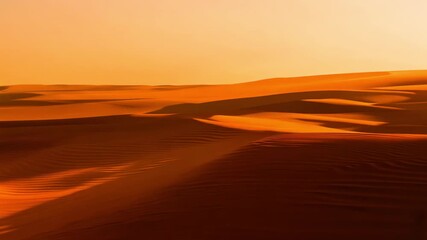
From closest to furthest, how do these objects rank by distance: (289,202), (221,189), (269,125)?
(289,202) → (221,189) → (269,125)

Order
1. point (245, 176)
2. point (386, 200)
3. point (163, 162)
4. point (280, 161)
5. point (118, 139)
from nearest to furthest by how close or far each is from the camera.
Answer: point (386, 200), point (245, 176), point (280, 161), point (163, 162), point (118, 139)

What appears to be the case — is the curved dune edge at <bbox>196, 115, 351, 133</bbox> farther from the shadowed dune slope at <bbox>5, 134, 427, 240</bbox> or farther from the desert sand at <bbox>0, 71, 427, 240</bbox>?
the shadowed dune slope at <bbox>5, 134, 427, 240</bbox>

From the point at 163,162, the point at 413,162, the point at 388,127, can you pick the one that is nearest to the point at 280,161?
the point at 413,162

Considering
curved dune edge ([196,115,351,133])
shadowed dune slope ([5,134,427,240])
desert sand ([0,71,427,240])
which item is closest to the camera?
shadowed dune slope ([5,134,427,240])

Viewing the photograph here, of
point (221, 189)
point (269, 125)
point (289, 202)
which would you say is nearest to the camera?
point (289, 202)

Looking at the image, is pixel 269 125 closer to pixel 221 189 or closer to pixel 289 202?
pixel 221 189

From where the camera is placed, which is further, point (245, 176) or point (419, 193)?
point (245, 176)

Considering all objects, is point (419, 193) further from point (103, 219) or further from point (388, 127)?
point (388, 127)

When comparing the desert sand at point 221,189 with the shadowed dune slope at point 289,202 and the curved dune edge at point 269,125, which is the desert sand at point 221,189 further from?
the curved dune edge at point 269,125

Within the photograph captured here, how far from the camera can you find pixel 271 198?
18.0 feet

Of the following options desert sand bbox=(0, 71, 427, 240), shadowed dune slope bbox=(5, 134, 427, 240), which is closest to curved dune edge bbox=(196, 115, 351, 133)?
desert sand bbox=(0, 71, 427, 240)

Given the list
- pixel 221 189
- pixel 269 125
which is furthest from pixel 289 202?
pixel 269 125

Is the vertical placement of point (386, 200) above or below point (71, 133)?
below

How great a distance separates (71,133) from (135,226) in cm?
1066
